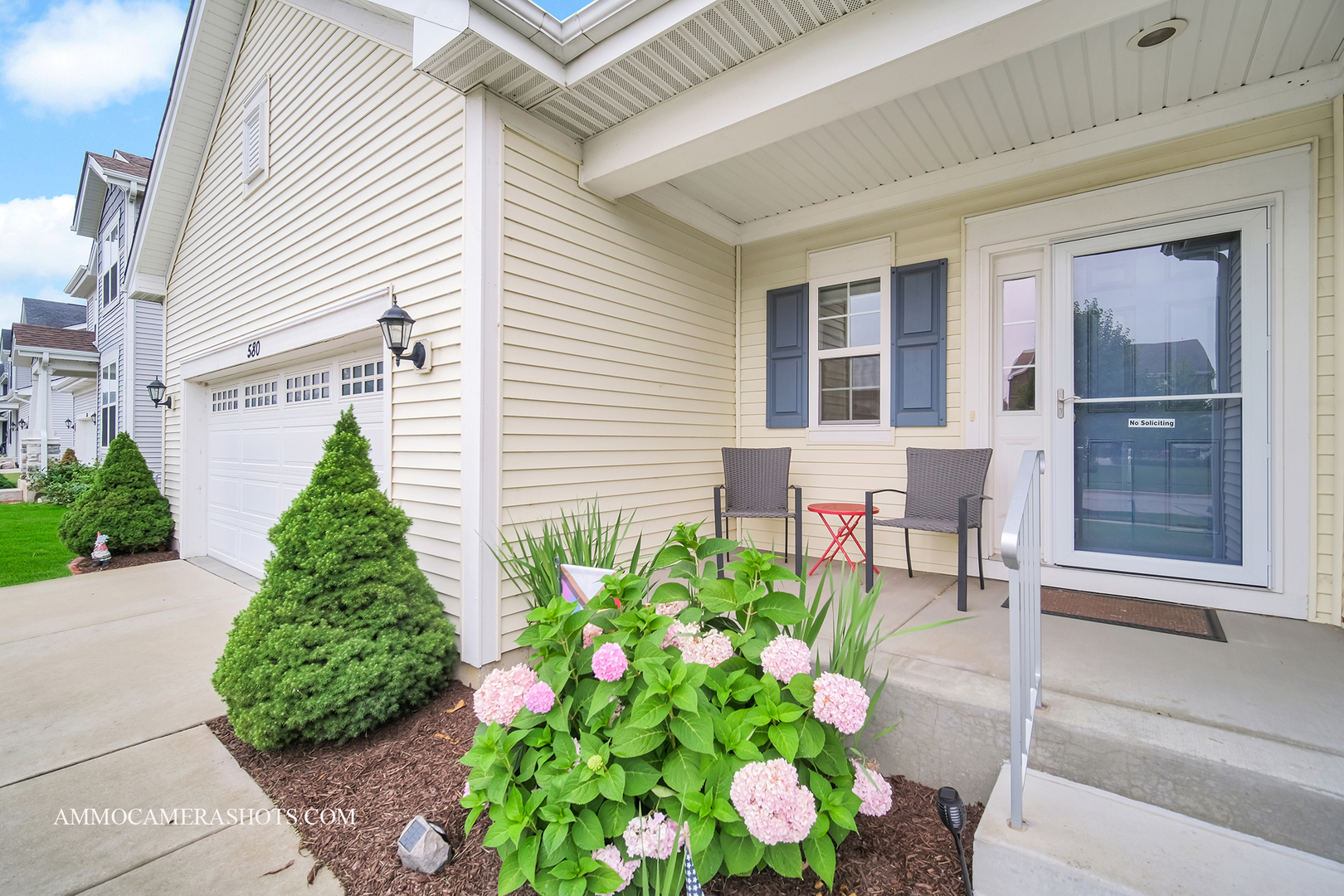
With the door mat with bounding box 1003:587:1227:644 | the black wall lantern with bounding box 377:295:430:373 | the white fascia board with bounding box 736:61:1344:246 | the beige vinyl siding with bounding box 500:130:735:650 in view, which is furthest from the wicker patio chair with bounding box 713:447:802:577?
the black wall lantern with bounding box 377:295:430:373

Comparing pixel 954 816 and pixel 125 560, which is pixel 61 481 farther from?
pixel 954 816

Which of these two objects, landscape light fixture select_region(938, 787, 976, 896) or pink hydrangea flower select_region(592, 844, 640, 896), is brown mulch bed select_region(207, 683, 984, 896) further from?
pink hydrangea flower select_region(592, 844, 640, 896)

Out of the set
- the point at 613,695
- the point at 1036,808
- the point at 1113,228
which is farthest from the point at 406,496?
the point at 1113,228

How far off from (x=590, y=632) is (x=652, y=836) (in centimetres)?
58

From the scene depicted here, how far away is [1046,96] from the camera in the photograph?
2.80 m

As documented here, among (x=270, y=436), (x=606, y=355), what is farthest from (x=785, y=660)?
(x=270, y=436)

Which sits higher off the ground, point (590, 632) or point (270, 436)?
point (270, 436)

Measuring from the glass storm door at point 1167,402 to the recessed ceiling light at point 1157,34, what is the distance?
98cm

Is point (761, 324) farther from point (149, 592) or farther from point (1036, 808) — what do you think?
point (149, 592)

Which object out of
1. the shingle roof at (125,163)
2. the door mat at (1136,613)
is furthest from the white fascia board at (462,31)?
the shingle roof at (125,163)

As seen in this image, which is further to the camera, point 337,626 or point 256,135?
point 256,135

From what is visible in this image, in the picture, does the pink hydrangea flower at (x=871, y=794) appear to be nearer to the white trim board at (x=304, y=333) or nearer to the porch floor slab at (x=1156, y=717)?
the porch floor slab at (x=1156, y=717)

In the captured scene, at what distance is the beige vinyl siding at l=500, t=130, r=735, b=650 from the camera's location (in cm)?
294

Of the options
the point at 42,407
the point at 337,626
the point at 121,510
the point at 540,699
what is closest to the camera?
the point at 540,699
